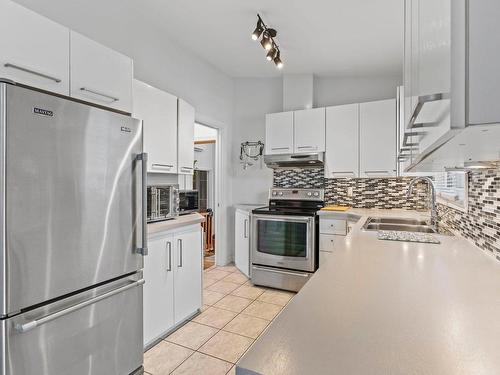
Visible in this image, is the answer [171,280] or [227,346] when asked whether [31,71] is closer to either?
[171,280]

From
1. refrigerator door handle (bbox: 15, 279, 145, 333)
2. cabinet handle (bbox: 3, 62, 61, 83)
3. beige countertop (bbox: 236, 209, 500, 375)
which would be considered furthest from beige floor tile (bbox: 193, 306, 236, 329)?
cabinet handle (bbox: 3, 62, 61, 83)

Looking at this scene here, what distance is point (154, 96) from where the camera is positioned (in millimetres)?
2352

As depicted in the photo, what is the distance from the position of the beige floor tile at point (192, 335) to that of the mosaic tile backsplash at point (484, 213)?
6.40ft

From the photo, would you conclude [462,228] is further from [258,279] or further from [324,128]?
[258,279]

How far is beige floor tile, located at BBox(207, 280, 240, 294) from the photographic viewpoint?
129 inches

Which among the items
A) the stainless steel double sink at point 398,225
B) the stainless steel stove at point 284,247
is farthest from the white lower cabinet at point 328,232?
the stainless steel double sink at point 398,225

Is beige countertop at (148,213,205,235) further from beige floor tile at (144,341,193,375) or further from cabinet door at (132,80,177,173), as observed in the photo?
beige floor tile at (144,341,193,375)

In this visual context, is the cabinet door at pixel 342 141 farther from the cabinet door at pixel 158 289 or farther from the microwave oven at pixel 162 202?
the cabinet door at pixel 158 289

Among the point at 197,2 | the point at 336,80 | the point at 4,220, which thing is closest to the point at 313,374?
the point at 4,220

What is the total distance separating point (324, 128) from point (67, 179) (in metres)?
2.86

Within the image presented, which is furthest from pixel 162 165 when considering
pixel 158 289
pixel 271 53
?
pixel 271 53

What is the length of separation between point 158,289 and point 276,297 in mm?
1471

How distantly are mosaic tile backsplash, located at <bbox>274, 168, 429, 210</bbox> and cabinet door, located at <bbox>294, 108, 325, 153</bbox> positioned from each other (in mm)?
424

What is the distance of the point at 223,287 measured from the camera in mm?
3371
